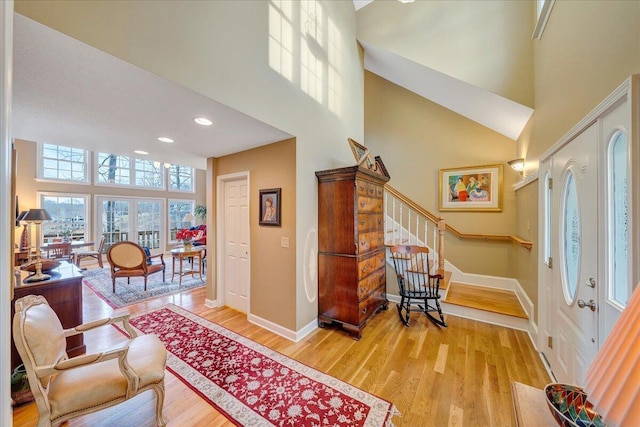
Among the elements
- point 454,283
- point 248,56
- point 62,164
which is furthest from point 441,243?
point 62,164

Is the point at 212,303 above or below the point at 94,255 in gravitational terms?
below

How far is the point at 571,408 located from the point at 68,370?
269cm

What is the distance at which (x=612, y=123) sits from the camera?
53.0 inches

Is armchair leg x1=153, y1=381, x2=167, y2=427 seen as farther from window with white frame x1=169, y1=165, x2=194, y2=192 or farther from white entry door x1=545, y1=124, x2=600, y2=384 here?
window with white frame x1=169, y1=165, x2=194, y2=192

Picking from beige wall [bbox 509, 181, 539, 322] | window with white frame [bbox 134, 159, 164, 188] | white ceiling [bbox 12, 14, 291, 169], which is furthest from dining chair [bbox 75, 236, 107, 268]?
beige wall [bbox 509, 181, 539, 322]

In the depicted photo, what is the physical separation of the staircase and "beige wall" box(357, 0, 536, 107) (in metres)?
1.98

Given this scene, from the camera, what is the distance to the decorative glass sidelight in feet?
5.89

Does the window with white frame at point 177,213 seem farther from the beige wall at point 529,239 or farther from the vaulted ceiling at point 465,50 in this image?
the beige wall at point 529,239

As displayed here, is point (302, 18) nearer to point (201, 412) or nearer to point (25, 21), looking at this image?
point (25, 21)

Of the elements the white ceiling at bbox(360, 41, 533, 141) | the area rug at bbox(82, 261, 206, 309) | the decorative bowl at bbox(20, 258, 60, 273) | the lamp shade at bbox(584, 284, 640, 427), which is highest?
the white ceiling at bbox(360, 41, 533, 141)

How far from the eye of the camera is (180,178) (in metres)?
9.09

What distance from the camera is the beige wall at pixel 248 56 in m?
1.49

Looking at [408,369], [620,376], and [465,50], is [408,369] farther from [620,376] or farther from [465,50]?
[465,50]

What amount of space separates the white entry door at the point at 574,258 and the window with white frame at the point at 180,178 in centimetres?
1024
